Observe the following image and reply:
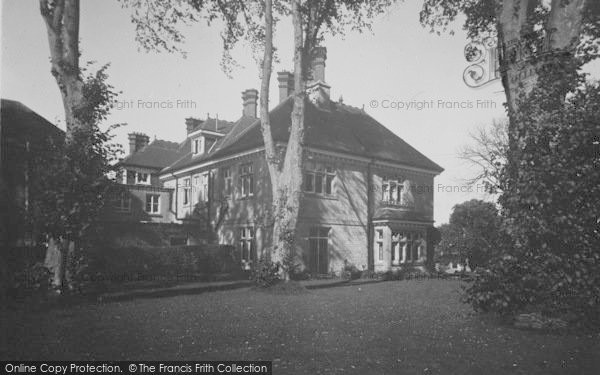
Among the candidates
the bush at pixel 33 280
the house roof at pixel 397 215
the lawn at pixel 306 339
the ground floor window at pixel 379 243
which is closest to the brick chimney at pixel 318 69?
the house roof at pixel 397 215

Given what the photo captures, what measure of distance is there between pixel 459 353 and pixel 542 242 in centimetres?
301

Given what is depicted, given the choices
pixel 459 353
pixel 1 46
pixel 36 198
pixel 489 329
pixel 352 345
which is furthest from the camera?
pixel 36 198

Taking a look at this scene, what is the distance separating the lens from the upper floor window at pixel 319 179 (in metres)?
22.9

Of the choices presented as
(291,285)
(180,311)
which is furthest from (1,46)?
(291,285)

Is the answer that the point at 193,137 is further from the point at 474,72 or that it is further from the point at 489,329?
the point at 489,329

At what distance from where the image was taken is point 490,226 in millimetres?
9250

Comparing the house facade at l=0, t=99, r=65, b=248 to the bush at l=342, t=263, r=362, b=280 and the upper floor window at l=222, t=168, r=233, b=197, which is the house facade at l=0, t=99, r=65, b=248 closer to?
the upper floor window at l=222, t=168, r=233, b=197

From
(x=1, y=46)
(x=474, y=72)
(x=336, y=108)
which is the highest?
(x=336, y=108)

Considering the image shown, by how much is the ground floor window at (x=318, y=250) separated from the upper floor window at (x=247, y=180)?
13.2 feet

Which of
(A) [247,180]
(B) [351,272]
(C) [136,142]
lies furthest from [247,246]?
(C) [136,142]

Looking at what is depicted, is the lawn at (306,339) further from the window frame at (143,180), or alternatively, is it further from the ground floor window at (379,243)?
the window frame at (143,180)

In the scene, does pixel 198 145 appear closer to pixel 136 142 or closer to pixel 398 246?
pixel 136 142

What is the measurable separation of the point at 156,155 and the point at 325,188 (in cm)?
2111

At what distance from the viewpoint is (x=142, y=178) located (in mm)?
36906
